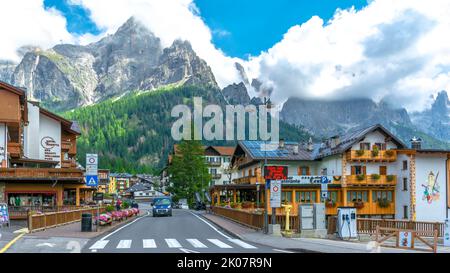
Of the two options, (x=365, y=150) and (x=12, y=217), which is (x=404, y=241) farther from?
(x=365, y=150)

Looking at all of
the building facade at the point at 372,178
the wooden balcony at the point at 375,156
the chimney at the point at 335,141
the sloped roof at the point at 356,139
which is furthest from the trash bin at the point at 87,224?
the chimney at the point at 335,141

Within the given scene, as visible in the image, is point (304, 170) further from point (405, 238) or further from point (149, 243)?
point (149, 243)

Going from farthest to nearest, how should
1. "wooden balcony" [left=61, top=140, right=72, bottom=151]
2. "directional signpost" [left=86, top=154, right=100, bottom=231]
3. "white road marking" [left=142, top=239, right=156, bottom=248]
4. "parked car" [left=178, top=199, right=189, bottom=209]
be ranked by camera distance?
"parked car" [left=178, top=199, right=189, bottom=209], "wooden balcony" [left=61, top=140, right=72, bottom=151], "directional signpost" [left=86, top=154, right=100, bottom=231], "white road marking" [left=142, top=239, right=156, bottom=248]

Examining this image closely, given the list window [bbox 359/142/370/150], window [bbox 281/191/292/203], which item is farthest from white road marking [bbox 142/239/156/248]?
window [bbox 359/142/370/150]

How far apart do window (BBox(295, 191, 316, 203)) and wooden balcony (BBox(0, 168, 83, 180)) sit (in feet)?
85.7

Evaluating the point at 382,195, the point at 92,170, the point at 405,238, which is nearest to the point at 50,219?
the point at 92,170

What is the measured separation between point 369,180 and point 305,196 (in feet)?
26.5

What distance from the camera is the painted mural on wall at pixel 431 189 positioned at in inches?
2488

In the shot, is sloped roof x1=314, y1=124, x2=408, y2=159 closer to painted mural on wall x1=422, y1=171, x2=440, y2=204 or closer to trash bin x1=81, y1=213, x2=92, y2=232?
painted mural on wall x1=422, y1=171, x2=440, y2=204

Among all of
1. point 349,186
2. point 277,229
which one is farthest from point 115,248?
point 349,186

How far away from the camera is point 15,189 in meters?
50.3

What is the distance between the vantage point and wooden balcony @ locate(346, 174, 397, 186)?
65.4 meters

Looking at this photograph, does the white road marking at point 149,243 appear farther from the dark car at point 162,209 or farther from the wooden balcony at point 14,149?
the wooden balcony at point 14,149

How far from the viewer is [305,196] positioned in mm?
65250
